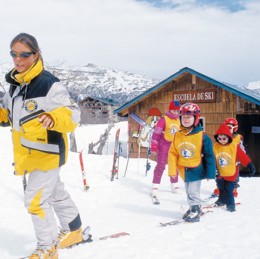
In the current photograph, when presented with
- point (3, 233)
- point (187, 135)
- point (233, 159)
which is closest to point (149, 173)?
point (233, 159)

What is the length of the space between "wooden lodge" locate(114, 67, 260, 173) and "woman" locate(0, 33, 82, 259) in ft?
40.8

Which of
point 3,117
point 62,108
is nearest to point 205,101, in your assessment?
point 3,117

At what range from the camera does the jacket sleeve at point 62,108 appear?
3150 mm

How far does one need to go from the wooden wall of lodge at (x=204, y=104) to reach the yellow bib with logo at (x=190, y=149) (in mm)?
10206

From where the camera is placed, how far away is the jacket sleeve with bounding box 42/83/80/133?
124 inches

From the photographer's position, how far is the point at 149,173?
11078mm

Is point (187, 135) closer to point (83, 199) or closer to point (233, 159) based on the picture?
point (233, 159)

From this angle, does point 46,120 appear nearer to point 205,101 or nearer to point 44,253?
point 44,253

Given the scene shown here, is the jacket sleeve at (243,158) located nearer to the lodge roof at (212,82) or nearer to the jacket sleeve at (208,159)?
the jacket sleeve at (208,159)

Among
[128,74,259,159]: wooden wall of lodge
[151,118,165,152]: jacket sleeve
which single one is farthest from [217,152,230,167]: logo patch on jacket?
[128,74,259,159]: wooden wall of lodge

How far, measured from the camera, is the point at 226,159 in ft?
21.9

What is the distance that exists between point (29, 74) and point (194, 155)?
3.12 meters

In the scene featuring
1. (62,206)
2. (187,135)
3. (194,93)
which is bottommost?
(62,206)

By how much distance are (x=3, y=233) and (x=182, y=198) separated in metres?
4.15
